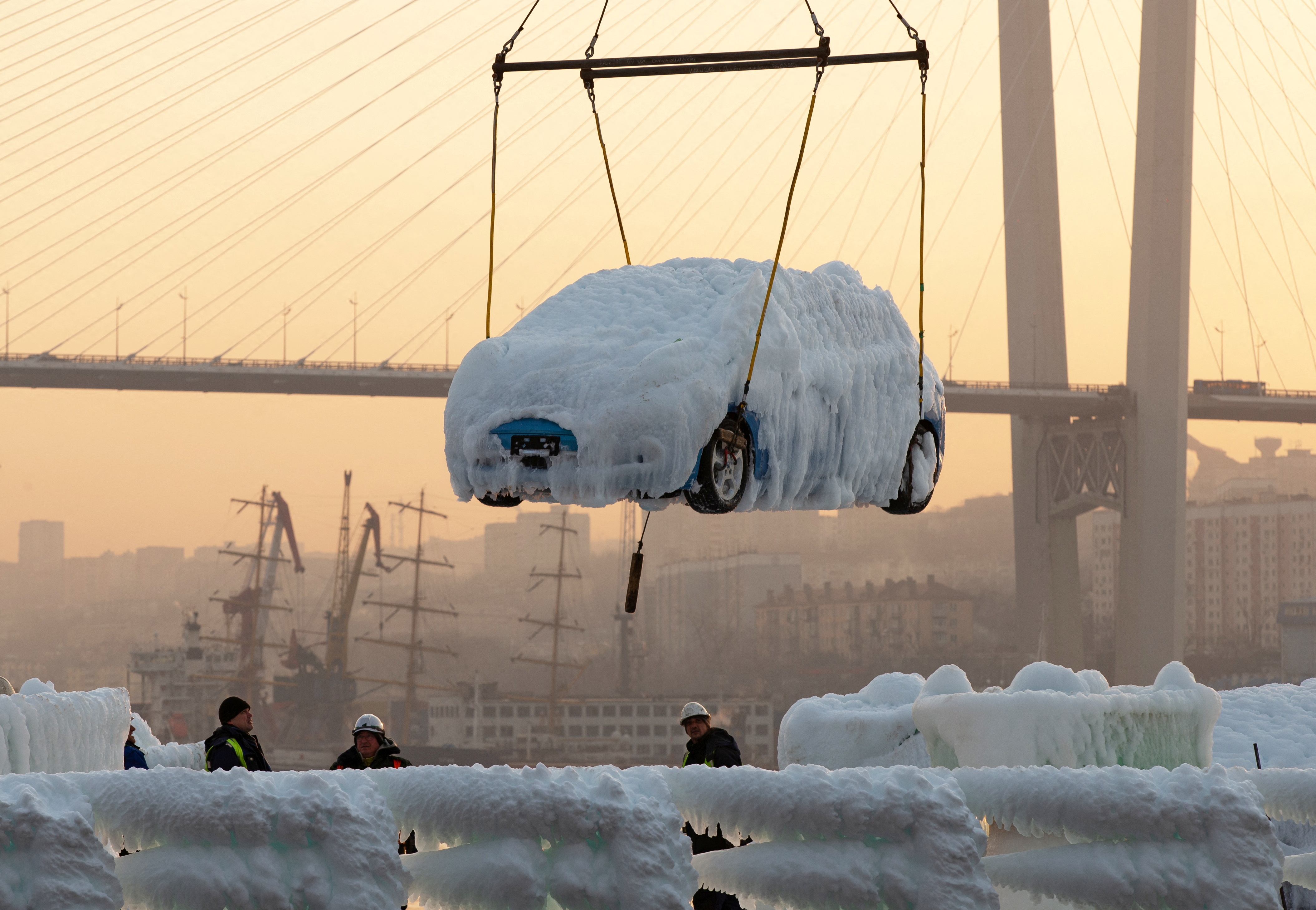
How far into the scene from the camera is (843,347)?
608 cm

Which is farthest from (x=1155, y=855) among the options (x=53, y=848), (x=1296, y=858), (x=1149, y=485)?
(x=1149, y=485)

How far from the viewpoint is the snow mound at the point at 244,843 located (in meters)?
3.40

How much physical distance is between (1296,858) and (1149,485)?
89.3ft

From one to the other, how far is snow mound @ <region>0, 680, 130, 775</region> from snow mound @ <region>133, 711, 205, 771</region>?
0.82m

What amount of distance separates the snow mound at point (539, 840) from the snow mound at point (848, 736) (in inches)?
146

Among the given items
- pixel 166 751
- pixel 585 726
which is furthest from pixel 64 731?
pixel 585 726

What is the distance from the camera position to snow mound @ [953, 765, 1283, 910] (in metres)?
3.74

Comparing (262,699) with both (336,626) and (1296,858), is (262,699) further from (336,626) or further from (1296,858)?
(1296,858)

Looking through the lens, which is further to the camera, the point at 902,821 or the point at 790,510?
the point at 790,510

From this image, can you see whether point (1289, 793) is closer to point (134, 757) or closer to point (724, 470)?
point (724, 470)

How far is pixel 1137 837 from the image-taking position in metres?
3.79

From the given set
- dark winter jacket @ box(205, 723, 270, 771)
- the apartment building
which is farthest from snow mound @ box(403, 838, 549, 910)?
the apartment building

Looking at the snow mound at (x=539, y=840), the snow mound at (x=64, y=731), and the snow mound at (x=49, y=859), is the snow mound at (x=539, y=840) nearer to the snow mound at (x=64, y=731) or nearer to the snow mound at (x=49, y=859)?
the snow mound at (x=49, y=859)

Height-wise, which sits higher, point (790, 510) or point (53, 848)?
point (790, 510)
